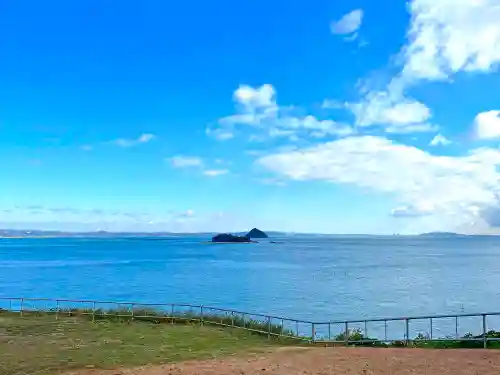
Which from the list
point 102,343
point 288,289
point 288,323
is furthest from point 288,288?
point 102,343

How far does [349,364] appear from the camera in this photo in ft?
50.0

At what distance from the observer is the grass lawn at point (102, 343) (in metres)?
16.3

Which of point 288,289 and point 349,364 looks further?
point 288,289

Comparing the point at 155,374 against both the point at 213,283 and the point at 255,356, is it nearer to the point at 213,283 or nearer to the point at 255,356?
the point at 255,356

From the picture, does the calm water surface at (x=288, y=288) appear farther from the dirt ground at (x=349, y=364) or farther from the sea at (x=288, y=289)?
the dirt ground at (x=349, y=364)

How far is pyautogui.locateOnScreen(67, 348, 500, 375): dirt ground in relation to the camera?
14234mm

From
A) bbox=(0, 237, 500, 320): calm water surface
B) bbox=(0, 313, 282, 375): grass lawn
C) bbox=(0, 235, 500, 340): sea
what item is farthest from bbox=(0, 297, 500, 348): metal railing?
bbox=(0, 237, 500, 320): calm water surface

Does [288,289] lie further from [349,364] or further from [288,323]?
[349,364]

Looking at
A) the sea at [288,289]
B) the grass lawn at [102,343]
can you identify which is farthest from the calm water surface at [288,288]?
the grass lawn at [102,343]

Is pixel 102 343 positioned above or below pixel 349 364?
below

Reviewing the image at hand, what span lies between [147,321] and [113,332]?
410cm

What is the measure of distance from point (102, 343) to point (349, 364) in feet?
32.7

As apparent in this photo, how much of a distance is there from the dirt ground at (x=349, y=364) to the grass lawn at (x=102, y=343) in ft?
5.19

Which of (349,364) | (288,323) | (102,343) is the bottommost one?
(288,323)
